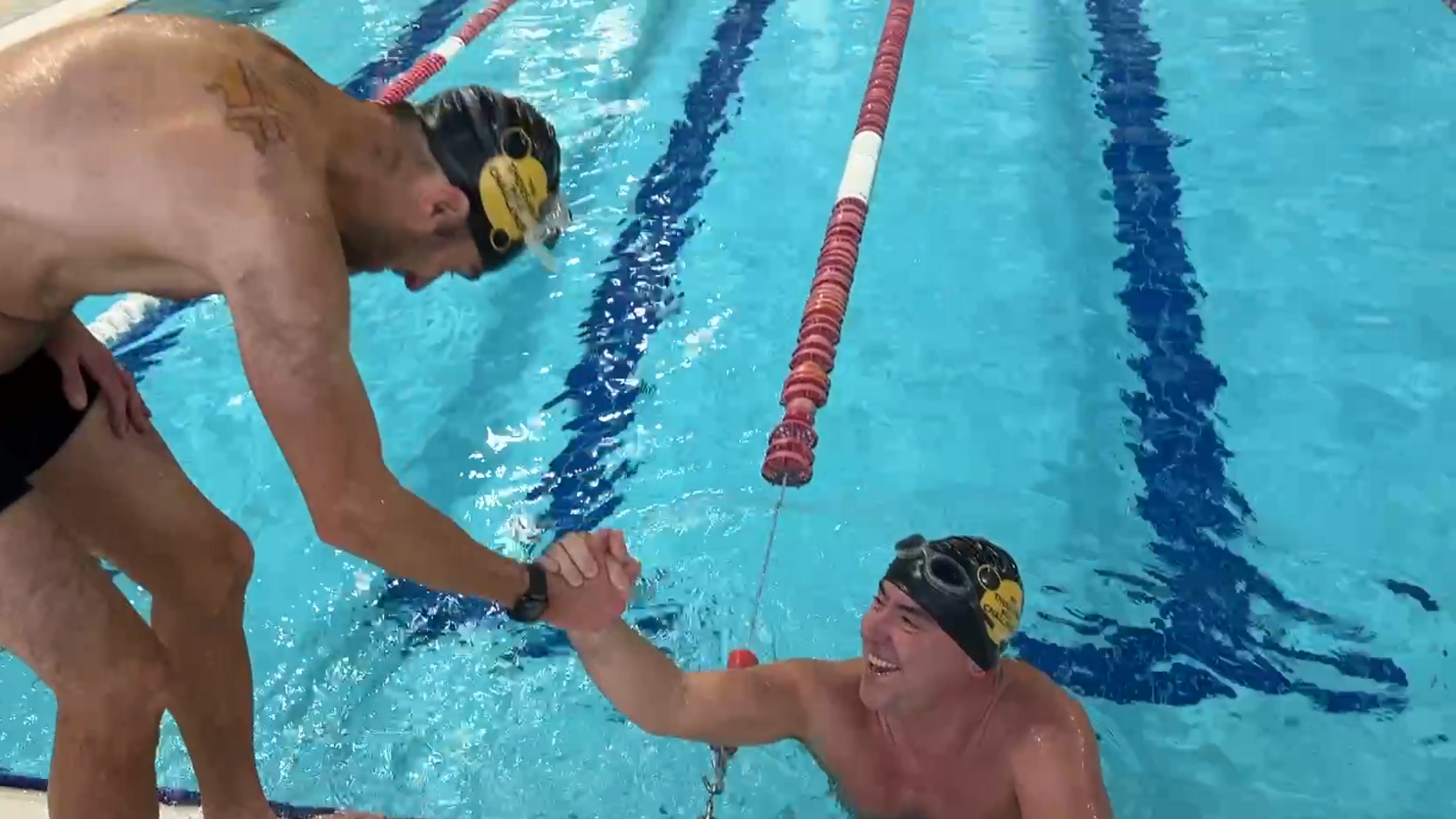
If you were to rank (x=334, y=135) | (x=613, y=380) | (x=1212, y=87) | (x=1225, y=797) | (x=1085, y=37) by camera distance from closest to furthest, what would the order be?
1. (x=334, y=135)
2. (x=1225, y=797)
3. (x=613, y=380)
4. (x=1212, y=87)
5. (x=1085, y=37)

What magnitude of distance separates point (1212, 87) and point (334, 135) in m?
4.93

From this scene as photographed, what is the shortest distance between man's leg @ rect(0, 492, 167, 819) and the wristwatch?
1.85 feet

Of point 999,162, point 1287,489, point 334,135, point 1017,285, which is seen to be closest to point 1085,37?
point 999,162

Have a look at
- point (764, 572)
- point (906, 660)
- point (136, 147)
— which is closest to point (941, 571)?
point (906, 660)

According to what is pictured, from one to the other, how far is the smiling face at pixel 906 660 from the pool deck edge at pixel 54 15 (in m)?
5.55

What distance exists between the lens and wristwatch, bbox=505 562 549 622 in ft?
6.02

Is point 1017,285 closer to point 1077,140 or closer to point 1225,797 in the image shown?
point 1077,140

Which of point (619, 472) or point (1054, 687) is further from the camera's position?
point (619, 472)

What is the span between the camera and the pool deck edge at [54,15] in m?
6.14

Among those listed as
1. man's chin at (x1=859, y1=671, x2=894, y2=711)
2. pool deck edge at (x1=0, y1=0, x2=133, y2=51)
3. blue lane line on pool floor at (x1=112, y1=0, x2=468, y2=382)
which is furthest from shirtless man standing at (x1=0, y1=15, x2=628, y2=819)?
pool deck edge at (x1=0, y1=0, x2=133, y2=51)

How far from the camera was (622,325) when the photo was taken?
444cm

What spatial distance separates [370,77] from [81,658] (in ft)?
16.8

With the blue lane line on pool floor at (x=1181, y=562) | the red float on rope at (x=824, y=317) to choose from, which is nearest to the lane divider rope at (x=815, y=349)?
the red float on rope at (x=824, y=317)

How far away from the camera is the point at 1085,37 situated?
250 inches
